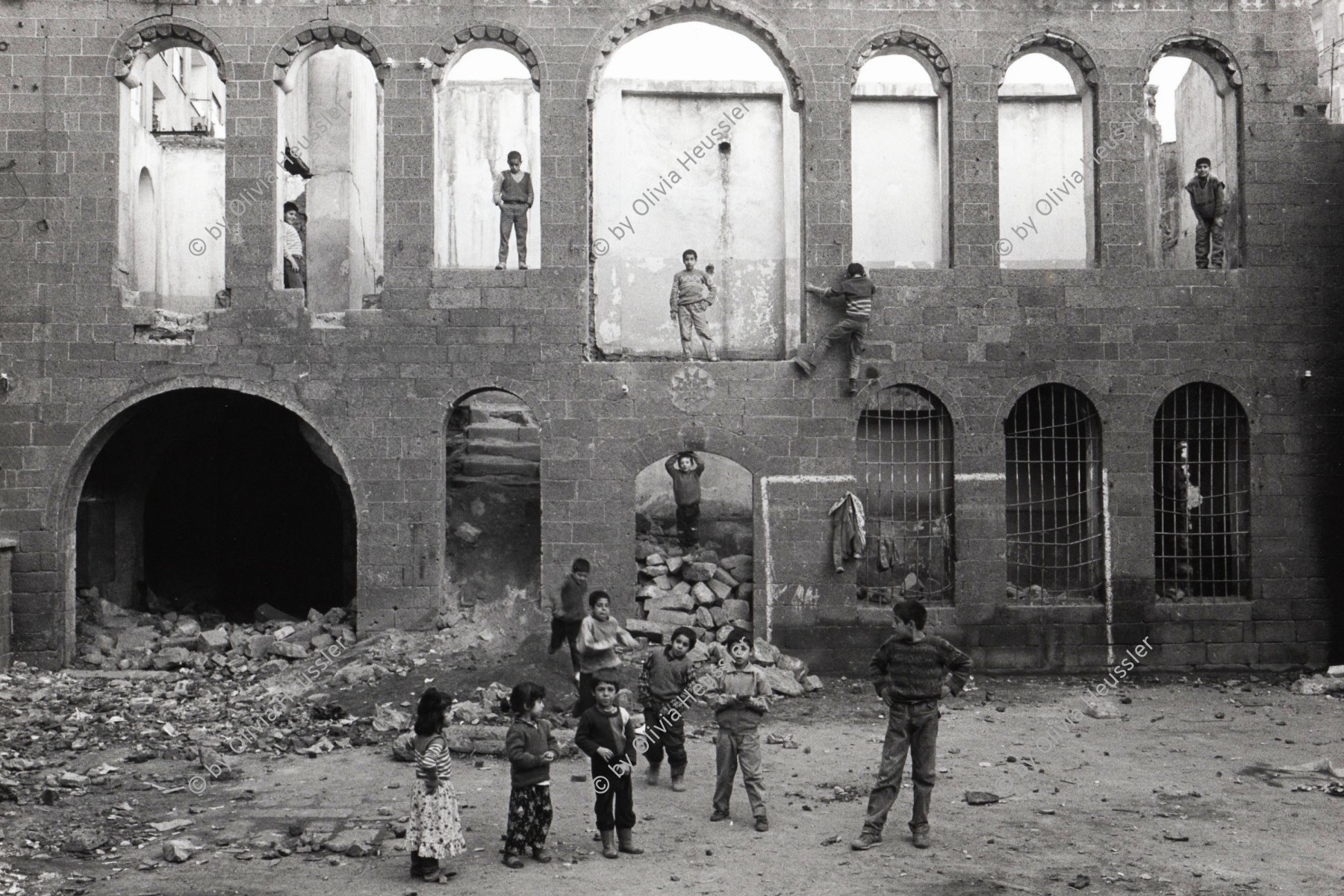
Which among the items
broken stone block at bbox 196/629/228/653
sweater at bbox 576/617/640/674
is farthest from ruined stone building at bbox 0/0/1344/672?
sweater at bbox 576/617/640/674

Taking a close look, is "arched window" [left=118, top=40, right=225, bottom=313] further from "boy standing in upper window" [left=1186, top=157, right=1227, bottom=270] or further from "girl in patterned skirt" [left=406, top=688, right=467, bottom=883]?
"boy standing in upper window" [left=1186, top=157, right=1227, bottom=270]

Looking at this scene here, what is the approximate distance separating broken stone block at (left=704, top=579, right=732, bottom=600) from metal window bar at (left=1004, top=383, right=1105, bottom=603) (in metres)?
3.74

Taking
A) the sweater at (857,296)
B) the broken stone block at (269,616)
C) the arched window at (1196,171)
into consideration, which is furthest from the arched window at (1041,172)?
the broken stone block at (269,616)

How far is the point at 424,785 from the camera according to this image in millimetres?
7387

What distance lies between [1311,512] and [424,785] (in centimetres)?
1243

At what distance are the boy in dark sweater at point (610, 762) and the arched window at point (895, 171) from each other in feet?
48.4

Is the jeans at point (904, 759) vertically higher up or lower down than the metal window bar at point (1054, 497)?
lower down

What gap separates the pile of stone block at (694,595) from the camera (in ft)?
46.8

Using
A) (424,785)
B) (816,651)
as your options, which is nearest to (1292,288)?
(816,651)

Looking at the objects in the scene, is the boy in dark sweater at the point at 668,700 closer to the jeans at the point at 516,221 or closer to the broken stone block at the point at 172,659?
the jeans at the point at 516,221

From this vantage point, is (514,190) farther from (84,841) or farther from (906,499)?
(84,841)

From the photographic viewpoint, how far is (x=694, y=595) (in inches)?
577

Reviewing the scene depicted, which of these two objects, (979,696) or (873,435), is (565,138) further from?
(979,696)

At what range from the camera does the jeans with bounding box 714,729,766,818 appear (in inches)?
333
